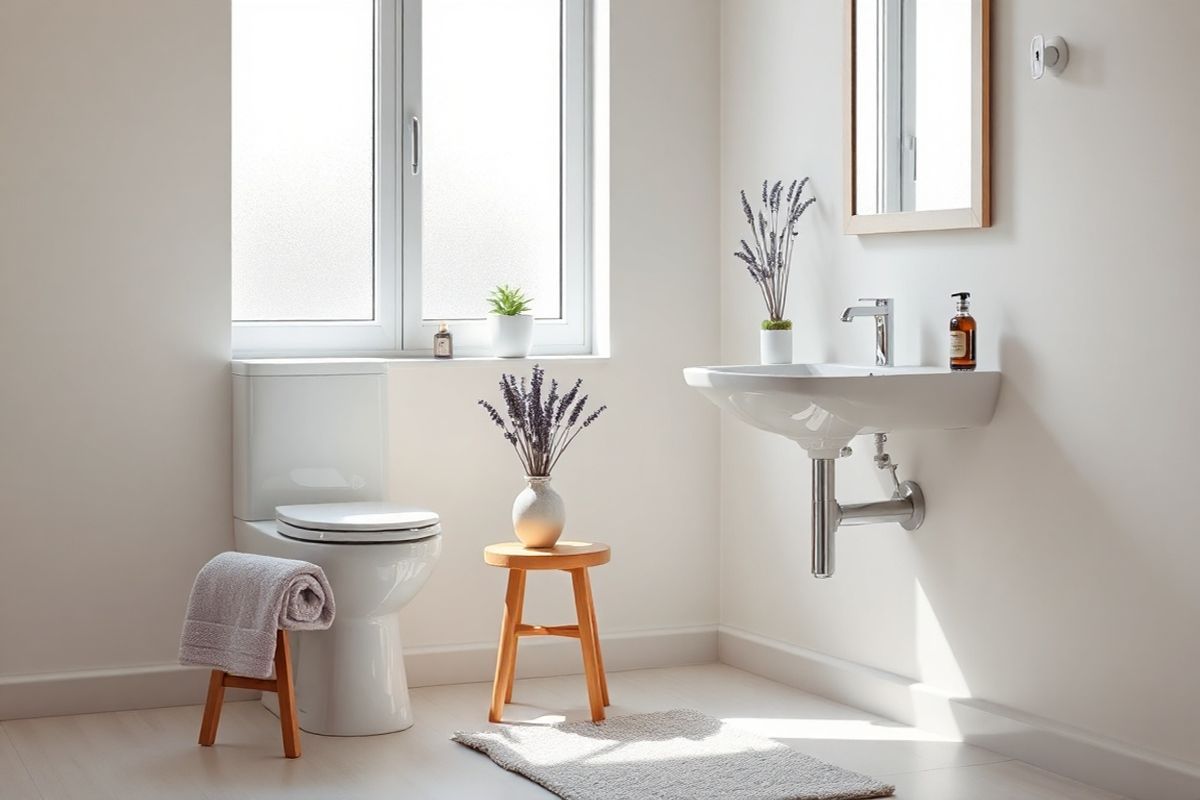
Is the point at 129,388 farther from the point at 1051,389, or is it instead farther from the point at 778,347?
the point at 1051,389

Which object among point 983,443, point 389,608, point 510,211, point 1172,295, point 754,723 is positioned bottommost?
point 754,723

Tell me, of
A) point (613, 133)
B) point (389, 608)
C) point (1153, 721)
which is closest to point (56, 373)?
point (389, 608)

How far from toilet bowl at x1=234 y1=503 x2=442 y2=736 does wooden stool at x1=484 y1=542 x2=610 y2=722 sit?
0.65 feet

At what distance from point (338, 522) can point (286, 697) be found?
0.39 m

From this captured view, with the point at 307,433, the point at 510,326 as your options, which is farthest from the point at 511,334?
the point at 307,433

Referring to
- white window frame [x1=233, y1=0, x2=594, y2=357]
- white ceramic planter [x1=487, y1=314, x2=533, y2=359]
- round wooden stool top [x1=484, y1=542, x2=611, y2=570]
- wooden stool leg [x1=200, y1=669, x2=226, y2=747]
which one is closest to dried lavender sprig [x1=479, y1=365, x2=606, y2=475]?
round wooden stool top [x1=484, y1=542, x2=611, y2=570]

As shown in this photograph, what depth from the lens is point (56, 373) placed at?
3449 millimetres

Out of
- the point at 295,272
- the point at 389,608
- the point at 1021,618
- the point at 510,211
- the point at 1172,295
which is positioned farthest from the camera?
the point at 510,211

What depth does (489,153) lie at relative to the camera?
4074 mm

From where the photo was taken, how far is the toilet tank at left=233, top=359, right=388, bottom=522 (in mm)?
3527

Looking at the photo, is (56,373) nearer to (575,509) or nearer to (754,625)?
(575,509)

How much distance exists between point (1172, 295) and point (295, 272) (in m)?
2.19

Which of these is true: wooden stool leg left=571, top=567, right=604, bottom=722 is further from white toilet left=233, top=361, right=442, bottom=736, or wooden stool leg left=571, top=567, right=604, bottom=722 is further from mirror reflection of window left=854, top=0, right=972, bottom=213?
mirror reflection of window left=854, top=0, right=972, bottom=213

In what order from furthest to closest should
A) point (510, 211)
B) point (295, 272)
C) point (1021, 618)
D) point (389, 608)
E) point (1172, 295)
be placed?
point (510, 211) → point (295, 272) → point (389, 608) → point (1021, 618) → point (1172, 295)
